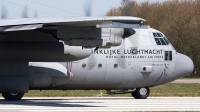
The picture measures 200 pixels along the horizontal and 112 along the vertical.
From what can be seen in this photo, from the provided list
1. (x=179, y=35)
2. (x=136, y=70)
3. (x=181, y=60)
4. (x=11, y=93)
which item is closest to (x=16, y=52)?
(x=11, y=93)

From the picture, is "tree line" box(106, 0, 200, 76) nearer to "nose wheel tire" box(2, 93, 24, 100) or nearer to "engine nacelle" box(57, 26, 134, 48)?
"nose wheel tire" box(2, 93, 24, 100)

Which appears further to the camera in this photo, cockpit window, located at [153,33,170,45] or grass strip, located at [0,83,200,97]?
grass strip, located at [0,83,200,97]

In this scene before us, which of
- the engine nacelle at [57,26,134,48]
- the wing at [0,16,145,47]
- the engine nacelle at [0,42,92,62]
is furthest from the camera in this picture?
the engine nacelle at [0,42,92,62]

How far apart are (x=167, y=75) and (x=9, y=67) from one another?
8.11 metres

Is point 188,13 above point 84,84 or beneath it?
above

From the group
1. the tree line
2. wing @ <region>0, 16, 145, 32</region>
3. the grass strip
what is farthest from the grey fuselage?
the tree line

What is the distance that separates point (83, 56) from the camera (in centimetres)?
2523

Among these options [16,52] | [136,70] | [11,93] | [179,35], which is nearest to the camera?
[16,52]

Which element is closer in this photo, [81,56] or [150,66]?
[81,56]

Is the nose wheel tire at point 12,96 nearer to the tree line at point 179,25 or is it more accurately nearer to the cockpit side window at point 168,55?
the cockpit side window at point 168,55

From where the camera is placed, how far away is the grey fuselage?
2658 cm

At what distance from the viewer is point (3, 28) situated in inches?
893

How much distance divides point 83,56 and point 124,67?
3.34 m

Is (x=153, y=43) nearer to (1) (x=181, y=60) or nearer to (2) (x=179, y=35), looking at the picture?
(1) (x=181, y=60)
